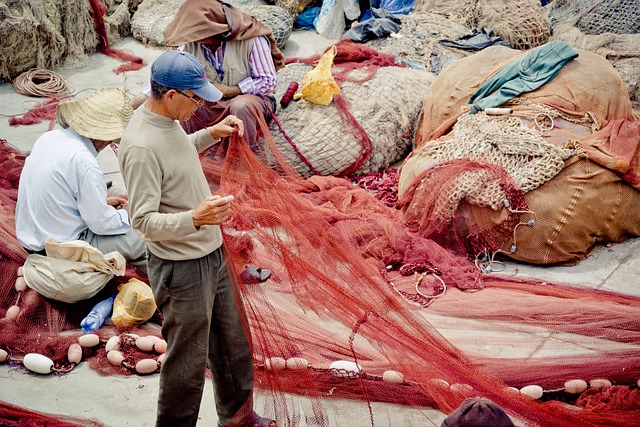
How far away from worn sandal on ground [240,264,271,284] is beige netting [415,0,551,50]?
554 cm

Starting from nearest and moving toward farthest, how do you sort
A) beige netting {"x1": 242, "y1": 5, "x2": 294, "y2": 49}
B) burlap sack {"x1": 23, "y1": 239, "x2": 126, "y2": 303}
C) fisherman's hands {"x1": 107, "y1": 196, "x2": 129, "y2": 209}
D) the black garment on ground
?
1. burlap sack {"x1": 23, "y1": 239, "x2": 126, "y2": 303}
2. fisherman's hands {"x1": 107, "y1": 196, "x2": 129, "y2": 209}
3. the black garment on ground
4. beige netting {"x1": 242, "y1": 5, "x2": 294, "y2": 49}

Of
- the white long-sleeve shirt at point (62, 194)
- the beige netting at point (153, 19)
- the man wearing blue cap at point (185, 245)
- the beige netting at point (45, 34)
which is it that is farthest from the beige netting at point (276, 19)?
the man wearing blue cap at point (185, 245)

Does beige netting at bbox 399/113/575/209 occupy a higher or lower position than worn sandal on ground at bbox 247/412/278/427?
higher

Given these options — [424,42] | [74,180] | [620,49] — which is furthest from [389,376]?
[620,49]

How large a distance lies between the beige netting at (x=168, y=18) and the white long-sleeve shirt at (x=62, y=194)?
5040mm

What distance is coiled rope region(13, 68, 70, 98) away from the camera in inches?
336

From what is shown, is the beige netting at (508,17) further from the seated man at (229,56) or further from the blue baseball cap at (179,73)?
the blue baseball cap at (179,73)

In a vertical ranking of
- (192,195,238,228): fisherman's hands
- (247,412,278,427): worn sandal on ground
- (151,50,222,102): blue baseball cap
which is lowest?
(247,412,278,427): worn sandal on ground

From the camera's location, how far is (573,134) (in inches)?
225

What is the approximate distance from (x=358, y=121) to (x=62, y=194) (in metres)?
3.03

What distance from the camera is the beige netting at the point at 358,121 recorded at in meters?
6.67

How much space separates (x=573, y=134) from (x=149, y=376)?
3.57m

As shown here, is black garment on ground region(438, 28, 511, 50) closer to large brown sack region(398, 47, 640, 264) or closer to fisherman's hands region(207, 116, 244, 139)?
large brown sack region(398, 47, 640, 264)

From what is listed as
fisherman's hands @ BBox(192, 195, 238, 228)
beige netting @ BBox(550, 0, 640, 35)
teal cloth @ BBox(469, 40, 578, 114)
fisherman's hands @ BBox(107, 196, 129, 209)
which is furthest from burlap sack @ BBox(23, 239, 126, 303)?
beige netting @ BBox(550, 0, 640, 35)
